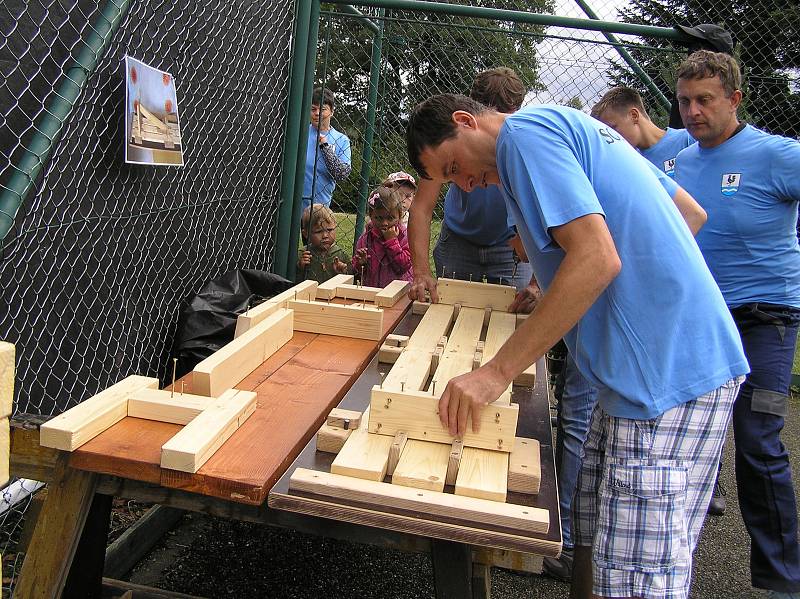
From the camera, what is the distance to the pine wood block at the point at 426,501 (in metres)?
1.50

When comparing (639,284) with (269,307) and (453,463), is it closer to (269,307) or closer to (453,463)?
(453,463)

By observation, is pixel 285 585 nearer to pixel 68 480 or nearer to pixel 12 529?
pixel 12 529

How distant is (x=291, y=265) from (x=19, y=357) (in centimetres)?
216

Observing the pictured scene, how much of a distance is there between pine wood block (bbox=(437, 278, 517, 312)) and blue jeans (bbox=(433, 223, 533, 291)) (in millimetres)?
569

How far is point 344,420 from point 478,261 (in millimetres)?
2305

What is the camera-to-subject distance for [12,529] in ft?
9.28

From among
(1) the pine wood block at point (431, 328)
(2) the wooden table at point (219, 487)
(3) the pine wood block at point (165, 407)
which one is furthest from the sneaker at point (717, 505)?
(3) the pine wood block at point (165, 407)

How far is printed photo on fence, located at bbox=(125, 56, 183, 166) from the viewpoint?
2908 mm

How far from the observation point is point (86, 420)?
1682 mm

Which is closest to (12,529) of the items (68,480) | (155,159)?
(68,480)

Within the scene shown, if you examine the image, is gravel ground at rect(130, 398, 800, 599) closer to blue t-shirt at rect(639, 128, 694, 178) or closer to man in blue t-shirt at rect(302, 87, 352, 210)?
blue t-shirt at rect(639, 128, 694, 178)

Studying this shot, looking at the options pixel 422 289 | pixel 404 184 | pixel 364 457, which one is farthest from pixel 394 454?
pixel 404 184

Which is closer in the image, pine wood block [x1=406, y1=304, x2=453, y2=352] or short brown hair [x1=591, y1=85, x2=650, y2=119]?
pine wood block [x1=406, y1=304, x2=453, y2=352]

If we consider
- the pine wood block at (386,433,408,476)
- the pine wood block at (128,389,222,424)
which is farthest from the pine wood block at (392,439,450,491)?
the pine wood block at (128,389,222,424)
